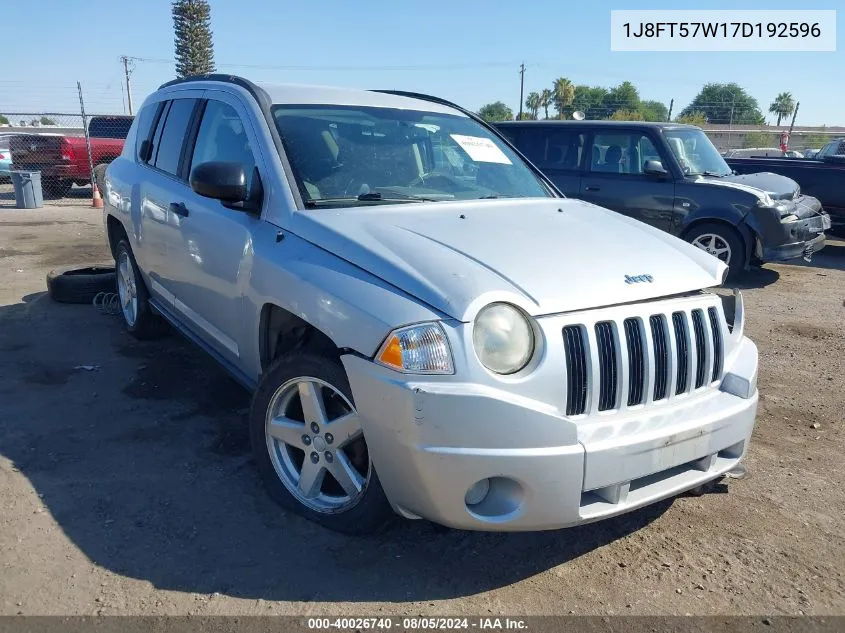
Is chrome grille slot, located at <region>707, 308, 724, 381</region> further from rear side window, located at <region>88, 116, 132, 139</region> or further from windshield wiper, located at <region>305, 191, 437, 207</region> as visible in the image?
rear side window, located at <region>88, 116, 132, 139</region>

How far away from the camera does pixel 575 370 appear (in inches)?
99.6

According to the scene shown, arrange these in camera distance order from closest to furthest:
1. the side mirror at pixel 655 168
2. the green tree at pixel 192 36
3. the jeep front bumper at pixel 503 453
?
1. the jeep front bumper at pixel 503 453
2. the side mirror at pixel 655 168
3. the green tree at pixel 192 36

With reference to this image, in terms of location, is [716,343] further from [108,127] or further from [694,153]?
[108,127]

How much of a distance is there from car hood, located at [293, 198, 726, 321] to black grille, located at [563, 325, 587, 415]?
104 millimetres

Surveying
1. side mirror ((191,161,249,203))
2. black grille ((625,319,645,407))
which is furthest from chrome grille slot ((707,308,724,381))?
side mirror ((191,161,249,203))

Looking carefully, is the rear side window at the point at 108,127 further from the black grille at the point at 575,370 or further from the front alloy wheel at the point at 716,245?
the black grille at the point at 575,370

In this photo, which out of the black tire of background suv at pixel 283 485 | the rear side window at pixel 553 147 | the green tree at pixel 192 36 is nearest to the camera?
the black tire of background suv at pixel 283 485

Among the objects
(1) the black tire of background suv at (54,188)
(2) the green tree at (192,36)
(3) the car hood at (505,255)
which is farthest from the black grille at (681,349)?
(2) the green tree at (192,36)

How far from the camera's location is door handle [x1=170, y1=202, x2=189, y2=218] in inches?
162

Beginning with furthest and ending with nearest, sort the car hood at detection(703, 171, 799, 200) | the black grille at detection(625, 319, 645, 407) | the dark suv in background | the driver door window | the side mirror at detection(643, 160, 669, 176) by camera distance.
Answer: the side mirror at detection(643, 160, 669, 176), the car hood at detection(703, 171, 799, 200), the dark suv in background, the driver door window, the black grille at detection(625, 319, 645, 407)

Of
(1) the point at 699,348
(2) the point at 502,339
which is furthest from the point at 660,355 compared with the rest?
(2) the point at 502,339

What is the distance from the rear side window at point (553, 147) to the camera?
9234 millimetres

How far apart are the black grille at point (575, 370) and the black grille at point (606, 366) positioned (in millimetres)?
75

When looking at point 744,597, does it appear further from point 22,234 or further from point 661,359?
point 22,234
